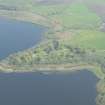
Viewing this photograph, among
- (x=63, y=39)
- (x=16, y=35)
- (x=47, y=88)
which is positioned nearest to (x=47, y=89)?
(x=47, y=88)

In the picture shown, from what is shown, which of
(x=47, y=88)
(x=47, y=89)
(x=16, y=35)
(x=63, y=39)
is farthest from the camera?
(x=16, y=35)

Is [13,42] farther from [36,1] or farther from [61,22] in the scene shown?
[36,1]

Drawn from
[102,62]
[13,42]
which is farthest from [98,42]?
[13,42]

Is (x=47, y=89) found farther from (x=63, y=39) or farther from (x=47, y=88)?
(x=63, y=39)

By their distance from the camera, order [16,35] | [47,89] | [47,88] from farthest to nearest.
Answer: [16,35], [47,88], [47,89]

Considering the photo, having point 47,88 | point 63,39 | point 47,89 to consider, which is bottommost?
point 47,89

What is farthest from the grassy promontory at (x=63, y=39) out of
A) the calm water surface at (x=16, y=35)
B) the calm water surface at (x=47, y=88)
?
the calm water surface at (x=16, y=35)

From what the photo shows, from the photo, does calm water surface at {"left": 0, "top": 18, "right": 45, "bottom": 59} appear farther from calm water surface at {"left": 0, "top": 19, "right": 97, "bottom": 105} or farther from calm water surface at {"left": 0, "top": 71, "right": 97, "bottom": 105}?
calm water surface at {"left": 0, "top": 71, "right": 97, "bottom": 105}
